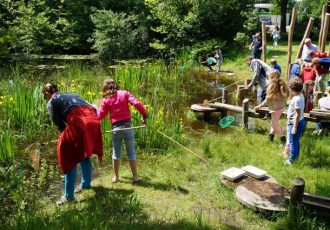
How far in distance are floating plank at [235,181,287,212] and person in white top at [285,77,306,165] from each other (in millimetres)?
1107

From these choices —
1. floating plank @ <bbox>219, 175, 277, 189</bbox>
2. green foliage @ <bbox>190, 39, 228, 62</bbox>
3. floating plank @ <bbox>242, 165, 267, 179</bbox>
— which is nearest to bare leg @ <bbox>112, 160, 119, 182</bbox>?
floating plank @ <bbox>219, 175, 277, 189</bbox>

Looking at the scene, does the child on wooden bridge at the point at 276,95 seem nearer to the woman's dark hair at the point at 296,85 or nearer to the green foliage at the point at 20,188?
the woman's dark hair at the point at 296,85

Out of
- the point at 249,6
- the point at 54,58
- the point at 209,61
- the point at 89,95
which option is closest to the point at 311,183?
the point at 89,95

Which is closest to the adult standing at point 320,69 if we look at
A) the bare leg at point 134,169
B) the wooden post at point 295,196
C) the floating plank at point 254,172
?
the floating plank at point 254,172

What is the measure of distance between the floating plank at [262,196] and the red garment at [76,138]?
2048 millimetres

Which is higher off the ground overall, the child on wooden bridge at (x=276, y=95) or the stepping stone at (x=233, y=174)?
the child on wooden bridge at (x=276, y=95)

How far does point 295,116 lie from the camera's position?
5.85m

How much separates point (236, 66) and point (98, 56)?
818 cm

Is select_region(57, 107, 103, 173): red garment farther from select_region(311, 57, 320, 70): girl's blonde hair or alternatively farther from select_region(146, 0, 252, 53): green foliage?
select_region(146, 0, 252, 53): green foliage

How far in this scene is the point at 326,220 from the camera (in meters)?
4.22

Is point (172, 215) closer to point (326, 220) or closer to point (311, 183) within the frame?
point (326, 220)

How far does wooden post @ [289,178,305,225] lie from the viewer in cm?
399

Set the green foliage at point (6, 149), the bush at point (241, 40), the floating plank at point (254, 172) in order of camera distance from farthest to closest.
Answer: the bush at point (241, 40), the green foliage at point (6, 149), the floating plank at point (254, 172)

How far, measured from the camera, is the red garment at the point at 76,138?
478cm
